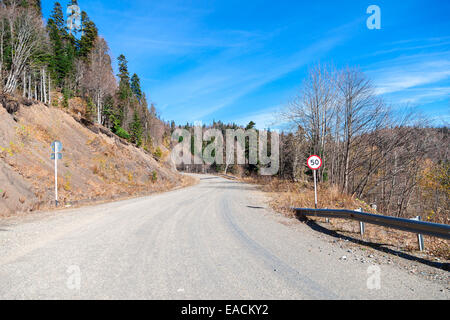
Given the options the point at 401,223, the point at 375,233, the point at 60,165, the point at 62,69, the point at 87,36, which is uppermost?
the point at 87,36

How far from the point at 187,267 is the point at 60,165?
56.8ft

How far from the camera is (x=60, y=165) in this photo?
56.7 ft

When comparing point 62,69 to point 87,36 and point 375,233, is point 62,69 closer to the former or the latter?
point 87,36

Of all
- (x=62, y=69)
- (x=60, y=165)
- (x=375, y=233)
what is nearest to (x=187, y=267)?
(x=375, y=233)

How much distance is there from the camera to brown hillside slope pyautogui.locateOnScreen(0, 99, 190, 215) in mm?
11923

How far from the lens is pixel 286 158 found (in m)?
36.8

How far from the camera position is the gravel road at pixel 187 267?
3336 mm

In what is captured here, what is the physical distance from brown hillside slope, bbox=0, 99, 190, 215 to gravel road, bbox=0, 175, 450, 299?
593 centimetres

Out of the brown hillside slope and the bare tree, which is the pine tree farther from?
the brown hillside slope

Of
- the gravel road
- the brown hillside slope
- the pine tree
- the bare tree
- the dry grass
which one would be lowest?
the dry grass

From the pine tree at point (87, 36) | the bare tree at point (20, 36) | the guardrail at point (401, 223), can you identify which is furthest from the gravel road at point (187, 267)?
the pine tree at point (87, 36)

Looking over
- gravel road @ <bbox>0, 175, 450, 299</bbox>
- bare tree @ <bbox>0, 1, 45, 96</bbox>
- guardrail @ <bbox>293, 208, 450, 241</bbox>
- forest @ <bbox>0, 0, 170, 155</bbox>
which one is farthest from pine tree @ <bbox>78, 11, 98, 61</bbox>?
guardrail @ <bbox>293, 208, 450, 241</bbox>
